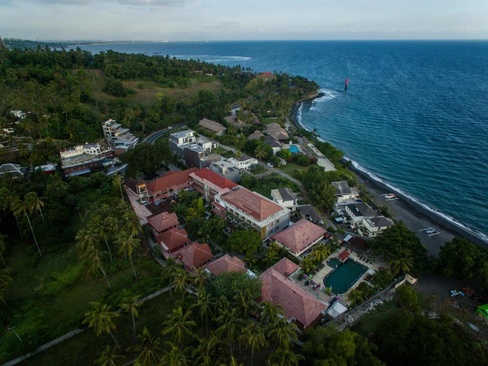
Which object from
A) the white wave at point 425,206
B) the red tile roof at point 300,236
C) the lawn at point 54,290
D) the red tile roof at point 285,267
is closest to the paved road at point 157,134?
the lawn at point 54,290

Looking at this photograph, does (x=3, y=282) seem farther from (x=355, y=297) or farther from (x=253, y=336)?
(x=355, y=297)

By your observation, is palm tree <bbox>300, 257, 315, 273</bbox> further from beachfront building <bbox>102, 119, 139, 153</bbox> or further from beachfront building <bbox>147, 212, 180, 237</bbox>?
beachfront building <bbox>102, 119, 139, 153</bbox>

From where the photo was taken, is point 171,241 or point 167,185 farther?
point 167,185

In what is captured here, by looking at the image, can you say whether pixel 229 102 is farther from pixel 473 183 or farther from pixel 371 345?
pixel 371 345

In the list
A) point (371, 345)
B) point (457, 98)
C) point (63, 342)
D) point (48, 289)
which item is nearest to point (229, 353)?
point (371, 345)

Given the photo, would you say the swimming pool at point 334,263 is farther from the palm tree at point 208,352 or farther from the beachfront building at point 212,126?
the beachfront building at point 212,126

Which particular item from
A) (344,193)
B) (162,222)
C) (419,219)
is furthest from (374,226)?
(162,222)
